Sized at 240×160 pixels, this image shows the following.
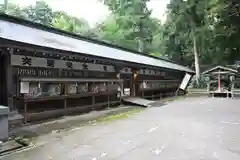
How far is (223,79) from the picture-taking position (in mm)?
23203

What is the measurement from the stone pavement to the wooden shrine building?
91.8 inches

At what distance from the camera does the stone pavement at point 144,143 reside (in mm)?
5227

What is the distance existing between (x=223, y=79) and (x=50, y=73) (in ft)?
58.5

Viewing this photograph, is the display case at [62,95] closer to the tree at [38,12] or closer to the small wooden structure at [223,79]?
the small wooden structure at [223,79]

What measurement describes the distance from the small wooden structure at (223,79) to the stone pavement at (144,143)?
43.0 feet

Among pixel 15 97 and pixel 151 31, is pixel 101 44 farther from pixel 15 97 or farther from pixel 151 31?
pixel 151 31

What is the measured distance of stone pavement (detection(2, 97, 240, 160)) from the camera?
17.1 ft

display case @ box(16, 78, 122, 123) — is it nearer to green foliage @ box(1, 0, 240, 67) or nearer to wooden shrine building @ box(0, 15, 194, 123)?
wooden shrine building @ box(0, 15, 194, 123)

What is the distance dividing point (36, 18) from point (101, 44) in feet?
53.1

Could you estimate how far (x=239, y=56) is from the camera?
2756 centimetres

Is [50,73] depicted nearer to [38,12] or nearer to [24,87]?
[24,87]

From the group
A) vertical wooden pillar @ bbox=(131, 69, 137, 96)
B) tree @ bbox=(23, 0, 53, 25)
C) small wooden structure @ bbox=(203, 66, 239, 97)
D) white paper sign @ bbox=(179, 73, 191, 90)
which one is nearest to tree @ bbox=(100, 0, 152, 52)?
tree @ bbox=(23, 0, 53, 25)

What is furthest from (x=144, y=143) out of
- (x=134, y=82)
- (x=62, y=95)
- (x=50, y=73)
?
(x=134, y=82)

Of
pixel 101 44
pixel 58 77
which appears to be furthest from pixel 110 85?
pixel 58 77
